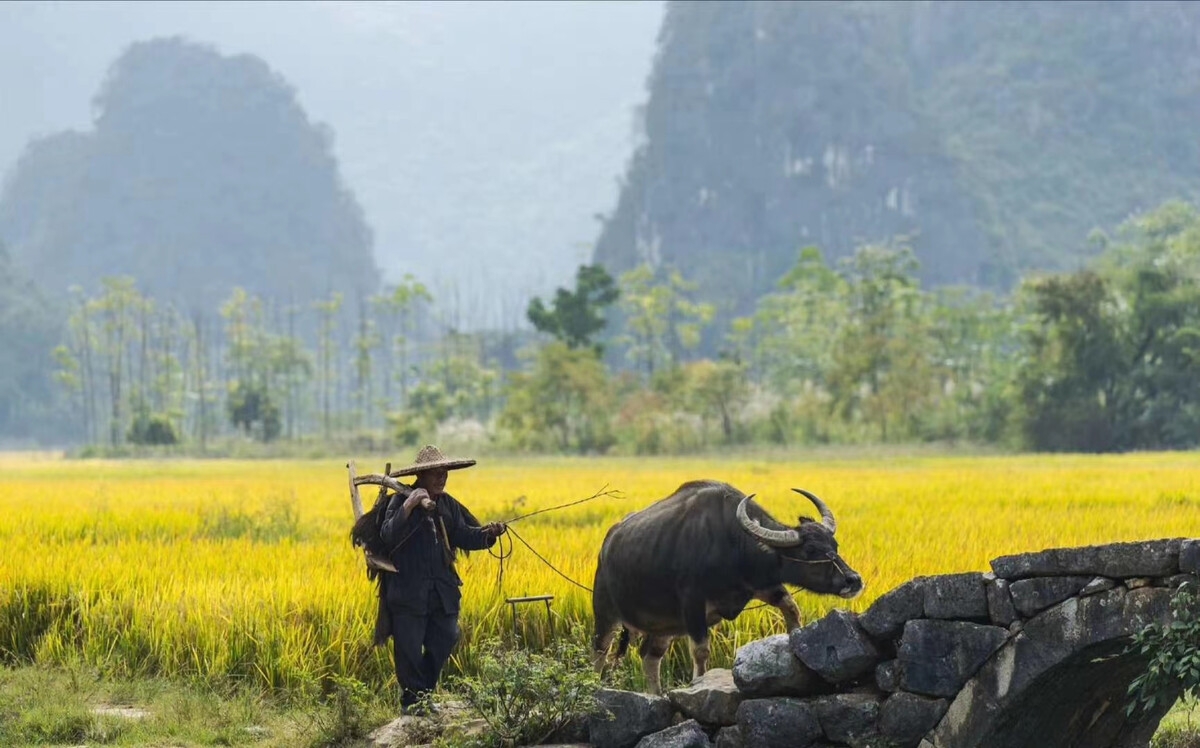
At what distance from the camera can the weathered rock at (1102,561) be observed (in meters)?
5.34

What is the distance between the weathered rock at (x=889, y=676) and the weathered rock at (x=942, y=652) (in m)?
0.05

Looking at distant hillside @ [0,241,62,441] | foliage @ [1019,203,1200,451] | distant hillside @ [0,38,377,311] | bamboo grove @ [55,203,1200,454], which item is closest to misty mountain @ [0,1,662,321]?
distant hillside @ [0,38,377,311]

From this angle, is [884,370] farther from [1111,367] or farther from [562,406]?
[562,406]

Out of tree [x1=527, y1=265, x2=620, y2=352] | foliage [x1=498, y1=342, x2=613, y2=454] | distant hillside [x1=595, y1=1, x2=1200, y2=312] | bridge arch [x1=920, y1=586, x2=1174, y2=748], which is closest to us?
bridge arch [x1=920, y1=586, x2=1174, y2=748]

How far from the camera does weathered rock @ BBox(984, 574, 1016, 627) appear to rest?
18.9ft

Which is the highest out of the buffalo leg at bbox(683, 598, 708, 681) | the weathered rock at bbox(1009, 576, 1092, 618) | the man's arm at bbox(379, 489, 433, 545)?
the man's arm at bbox(379, 489, 433, 545)

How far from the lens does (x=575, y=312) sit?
44.6 meters

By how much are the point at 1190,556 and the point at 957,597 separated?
0.96m

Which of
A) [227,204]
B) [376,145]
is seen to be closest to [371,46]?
[376,145]

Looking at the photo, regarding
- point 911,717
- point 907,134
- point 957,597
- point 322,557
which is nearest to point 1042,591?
point 957,597

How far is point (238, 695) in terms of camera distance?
26.3 ft

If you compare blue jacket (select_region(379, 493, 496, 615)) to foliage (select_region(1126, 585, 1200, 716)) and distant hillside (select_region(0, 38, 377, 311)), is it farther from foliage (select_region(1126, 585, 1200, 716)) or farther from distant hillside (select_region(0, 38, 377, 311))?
distant hillside (select_region(0, 38, 377, 311))

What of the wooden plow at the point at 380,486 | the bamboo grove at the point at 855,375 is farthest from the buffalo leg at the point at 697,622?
the bamboo grove at the point at 855,375

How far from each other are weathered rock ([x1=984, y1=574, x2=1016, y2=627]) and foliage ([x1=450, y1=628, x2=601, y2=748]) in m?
1.87
